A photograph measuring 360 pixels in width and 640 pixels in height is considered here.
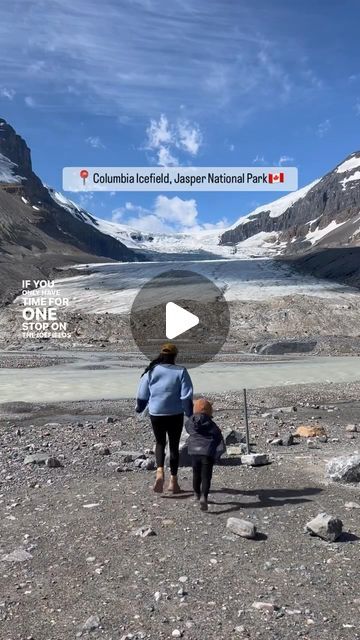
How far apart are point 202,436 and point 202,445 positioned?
0.40ft

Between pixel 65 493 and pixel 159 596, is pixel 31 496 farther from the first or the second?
pixel 159 596

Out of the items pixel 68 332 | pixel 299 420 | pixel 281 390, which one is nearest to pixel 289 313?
pixel 68 332

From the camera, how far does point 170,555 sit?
5.54 m

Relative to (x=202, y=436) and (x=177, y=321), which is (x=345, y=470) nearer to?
(x=202, y=436)

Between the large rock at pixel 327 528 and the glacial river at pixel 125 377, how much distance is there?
14.7 m

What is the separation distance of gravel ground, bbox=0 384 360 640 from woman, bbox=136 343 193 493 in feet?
1.93

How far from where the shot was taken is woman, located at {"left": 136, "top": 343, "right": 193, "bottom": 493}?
23.0 feet

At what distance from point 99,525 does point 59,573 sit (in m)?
1.14

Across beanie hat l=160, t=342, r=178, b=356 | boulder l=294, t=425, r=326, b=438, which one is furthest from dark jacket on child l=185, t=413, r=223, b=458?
boulder l=294, t=425, r=326, b=438

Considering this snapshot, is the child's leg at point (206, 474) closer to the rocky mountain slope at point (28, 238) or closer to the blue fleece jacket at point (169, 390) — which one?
the blue fleece jacket at point (169, 390)

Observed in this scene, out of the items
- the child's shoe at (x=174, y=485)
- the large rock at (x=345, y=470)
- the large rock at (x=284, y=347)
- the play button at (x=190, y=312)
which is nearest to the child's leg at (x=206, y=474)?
the child's shoe at (x=174, y=485)

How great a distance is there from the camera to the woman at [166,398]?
23.0 feet

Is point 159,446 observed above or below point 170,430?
below

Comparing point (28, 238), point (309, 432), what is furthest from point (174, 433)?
point (28, 238)
